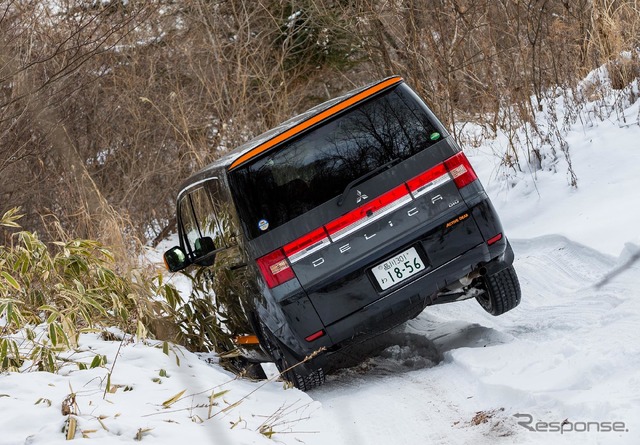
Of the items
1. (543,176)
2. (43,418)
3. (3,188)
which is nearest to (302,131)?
(43,418)

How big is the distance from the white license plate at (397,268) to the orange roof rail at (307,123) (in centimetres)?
99

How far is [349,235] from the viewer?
225 inches

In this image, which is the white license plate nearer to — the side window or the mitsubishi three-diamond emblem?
the mitsubishi three-diamond emblem

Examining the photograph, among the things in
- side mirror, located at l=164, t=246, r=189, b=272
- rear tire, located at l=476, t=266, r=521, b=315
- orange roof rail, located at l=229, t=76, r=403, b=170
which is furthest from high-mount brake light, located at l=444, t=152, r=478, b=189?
side mirror, located at l=164, t=246, r=189, b=272

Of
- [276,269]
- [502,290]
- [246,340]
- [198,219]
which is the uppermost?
[198,219]

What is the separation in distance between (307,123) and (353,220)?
69 centimetres

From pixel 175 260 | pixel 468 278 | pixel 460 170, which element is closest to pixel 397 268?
pixel 468 278

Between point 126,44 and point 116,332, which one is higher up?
point 126,44

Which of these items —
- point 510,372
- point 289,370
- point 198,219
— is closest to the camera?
point 510,372

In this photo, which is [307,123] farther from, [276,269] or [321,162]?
[276,269]

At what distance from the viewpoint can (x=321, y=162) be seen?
5.75 meters

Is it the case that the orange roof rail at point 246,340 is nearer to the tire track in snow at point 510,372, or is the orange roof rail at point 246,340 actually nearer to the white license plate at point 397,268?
the tire track in snow at point 510,372

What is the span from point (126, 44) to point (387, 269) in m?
11.9

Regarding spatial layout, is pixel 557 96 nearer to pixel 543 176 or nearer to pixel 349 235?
pixel 543 176
